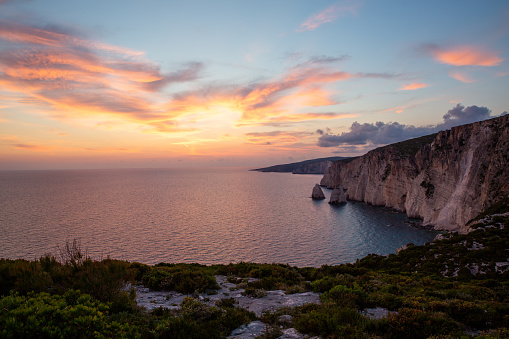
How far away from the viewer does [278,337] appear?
6.86 metres

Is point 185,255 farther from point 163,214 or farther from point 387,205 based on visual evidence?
point 387,205

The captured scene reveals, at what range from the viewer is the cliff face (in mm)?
41781

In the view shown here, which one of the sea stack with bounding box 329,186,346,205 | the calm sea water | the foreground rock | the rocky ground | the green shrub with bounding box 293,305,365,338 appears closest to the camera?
the green shrub with bounding box 293,305,365,338

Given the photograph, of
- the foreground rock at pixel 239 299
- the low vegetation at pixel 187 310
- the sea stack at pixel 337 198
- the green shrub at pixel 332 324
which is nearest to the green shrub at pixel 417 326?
the low vegetation at pixel 187 310

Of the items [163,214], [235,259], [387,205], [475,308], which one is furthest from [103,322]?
[387,205]

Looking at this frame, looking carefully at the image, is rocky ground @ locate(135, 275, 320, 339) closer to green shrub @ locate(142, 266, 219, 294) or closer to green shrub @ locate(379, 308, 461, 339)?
green shrub @ locate(142, 266, 219, 294)

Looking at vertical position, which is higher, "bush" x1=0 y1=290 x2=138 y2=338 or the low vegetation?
"bush" x1=0 y1=290 x2=138 y2=338

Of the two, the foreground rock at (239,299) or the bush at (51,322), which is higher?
the bush at (51,322)

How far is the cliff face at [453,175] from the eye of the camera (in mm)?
41781

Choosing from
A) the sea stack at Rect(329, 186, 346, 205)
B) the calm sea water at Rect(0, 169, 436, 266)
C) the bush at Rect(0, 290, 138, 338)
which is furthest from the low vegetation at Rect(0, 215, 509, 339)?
the sea stack at Rect(329, 186, 346, 205)

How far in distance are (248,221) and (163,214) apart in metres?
23.8

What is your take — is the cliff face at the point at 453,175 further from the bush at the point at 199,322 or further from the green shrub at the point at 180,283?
the bush at the point at 199,322

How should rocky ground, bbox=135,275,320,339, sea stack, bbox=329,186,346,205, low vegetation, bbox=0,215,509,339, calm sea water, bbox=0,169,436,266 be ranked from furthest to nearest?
sea stack, bbox=329,186,346,205, calm sea water, bbox=0,169,436,266, rocky ground, bbox=135,275,320,339, low vegetation, bbox=0,215,509,339

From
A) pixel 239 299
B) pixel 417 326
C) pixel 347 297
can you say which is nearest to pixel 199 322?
pixel 239 299
